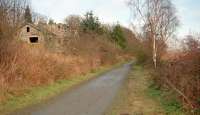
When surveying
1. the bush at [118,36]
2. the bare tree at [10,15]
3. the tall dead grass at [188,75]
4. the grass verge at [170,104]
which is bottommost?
the grass verge at [170,104]

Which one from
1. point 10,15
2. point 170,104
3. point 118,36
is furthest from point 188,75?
point 118,36

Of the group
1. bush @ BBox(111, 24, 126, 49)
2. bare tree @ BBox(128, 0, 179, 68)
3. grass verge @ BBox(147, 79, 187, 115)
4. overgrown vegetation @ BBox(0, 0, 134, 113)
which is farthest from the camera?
bush @ BBox(111, 24, 126, 49)

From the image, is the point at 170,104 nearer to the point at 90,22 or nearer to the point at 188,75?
the point at 188,75

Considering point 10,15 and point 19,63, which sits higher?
point 10,15

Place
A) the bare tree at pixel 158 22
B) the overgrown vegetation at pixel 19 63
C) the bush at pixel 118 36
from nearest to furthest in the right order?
the overgrown vegetation at pixel 19 63
the bare tree at pixel 158 22
the bush at pixel 118 36

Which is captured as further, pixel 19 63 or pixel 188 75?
pixel 19 63

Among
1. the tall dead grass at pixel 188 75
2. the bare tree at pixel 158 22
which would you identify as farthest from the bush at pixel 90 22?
the tall dead grass at pixel 188 75

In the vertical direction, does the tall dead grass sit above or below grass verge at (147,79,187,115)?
above

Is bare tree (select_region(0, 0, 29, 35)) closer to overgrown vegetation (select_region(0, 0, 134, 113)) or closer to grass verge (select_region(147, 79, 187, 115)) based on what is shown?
overgrown vegetation (select_region(0, 0, 134, 113))

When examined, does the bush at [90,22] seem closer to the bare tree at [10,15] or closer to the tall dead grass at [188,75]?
the bare tree at [10,15]

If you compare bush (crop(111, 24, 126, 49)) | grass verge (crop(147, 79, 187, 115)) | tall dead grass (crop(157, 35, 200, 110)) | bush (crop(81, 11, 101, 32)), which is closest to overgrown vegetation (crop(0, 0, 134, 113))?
grass verge (crop(147, 79, 187, 115))

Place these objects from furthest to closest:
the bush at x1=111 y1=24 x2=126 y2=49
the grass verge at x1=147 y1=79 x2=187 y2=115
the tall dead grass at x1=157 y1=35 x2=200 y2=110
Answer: the bush at x1=111 y1=24 x2=126 y2=49 < the tall dead grass at x1=157 y1=35 x2=200 y2=110 < the grass verge at x1=147 y1=79 x2=187 y2=115

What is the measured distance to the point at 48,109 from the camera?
36.3 feet

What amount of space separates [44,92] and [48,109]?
15.0ft
